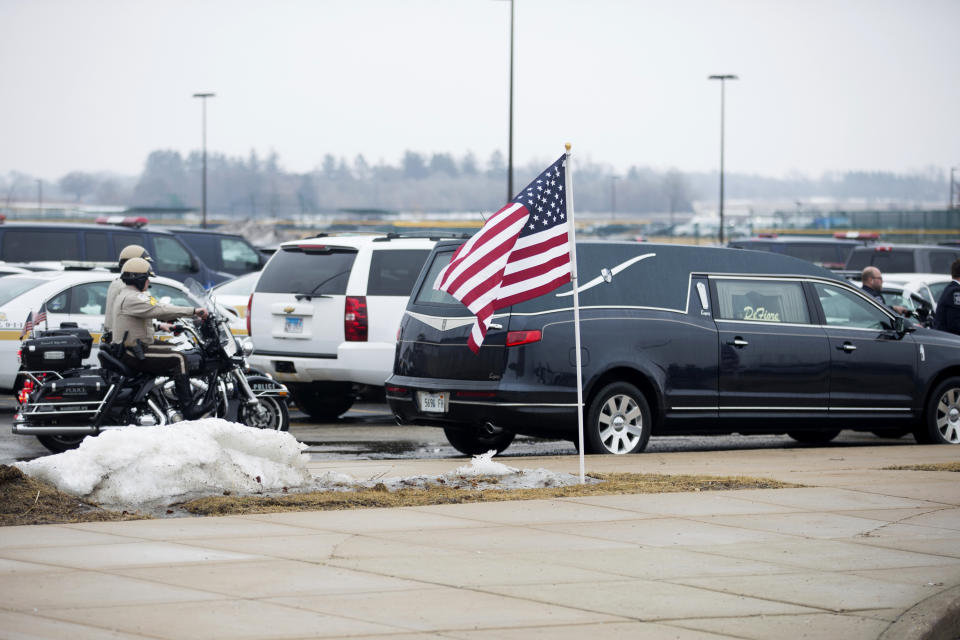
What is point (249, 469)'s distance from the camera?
916 cm

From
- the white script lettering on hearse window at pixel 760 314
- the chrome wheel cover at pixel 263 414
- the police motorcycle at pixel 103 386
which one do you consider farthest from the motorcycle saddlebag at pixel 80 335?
the white script lettering on hearse window at pixel 760 314

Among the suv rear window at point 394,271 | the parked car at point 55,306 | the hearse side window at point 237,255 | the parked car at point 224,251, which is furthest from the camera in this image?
the hearse side window at point 237,255

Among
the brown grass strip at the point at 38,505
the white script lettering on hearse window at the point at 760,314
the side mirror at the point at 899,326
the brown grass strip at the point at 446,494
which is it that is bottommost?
the brown grass strip at the point at 446,494

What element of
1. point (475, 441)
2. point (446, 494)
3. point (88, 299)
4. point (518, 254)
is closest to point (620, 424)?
point (475, 441)

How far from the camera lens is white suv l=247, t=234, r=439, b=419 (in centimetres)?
1463

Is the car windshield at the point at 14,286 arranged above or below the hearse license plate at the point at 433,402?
above

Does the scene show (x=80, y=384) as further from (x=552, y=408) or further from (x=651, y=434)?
(x=651, y=434)

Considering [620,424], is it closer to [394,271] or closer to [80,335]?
[394,271]

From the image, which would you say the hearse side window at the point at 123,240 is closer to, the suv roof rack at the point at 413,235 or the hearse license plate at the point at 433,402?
the suv roof rack at the point at 413,235

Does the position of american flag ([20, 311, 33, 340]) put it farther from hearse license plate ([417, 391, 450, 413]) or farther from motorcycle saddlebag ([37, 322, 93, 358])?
hearse license plate ([417, 391, 450, 413])

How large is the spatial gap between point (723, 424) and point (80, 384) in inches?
221

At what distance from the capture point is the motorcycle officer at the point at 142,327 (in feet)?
38.9

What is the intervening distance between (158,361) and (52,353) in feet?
3.01

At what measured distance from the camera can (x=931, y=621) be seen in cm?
611
